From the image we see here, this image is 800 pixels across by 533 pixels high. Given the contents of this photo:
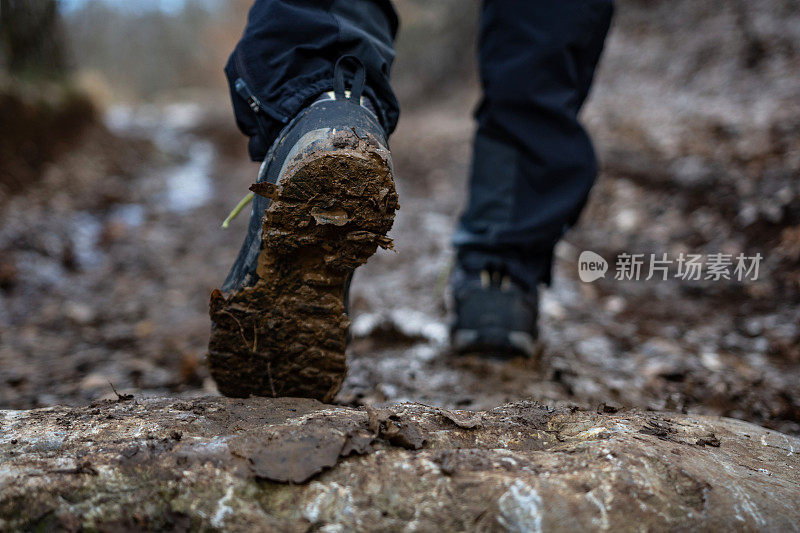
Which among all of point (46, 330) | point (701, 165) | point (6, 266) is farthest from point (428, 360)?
point (701, 165)

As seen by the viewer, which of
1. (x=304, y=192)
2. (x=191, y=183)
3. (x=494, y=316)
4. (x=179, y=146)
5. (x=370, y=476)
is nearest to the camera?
(x=370, y=476)

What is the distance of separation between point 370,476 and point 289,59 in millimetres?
754

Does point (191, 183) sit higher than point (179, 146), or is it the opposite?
point (179, 146)

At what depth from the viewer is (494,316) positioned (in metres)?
1.49

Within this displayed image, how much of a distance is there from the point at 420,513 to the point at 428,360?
2.91ft

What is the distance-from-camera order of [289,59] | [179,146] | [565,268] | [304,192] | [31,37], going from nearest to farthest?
[304,192], [289,59], [565,268], [31,37], [179,146]

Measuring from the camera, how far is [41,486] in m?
0.65

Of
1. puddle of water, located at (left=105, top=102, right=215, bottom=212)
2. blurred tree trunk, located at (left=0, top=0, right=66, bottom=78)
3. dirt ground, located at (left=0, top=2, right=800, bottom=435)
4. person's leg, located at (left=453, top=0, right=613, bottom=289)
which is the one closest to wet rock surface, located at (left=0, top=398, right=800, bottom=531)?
dirt ground, located at (left=0, top=2, right=800, bottom=435)

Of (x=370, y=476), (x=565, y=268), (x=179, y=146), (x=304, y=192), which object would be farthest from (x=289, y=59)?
(x=179, y=146)

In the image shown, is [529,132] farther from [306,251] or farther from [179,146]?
[179,146]

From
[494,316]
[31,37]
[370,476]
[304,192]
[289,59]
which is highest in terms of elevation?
[31,37]

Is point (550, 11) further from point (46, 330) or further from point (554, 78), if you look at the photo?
point (46, 330)

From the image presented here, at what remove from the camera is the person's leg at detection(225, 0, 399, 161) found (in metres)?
0.98

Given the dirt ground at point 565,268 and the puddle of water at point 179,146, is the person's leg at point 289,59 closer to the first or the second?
the dirt ground at point 565,268
